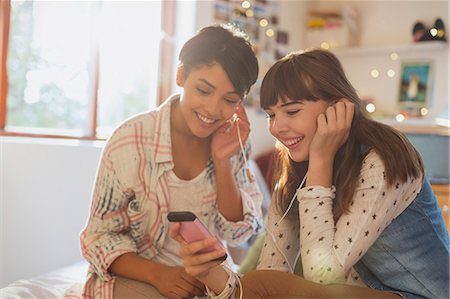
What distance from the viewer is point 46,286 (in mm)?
1296

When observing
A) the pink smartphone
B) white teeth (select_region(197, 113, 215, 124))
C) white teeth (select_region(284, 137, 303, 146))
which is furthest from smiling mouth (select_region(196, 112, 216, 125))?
the pink smartphone

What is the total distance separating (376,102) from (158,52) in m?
1.52

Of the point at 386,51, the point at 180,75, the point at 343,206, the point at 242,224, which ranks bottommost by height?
the point at 242,224

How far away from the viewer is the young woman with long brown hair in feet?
2.97

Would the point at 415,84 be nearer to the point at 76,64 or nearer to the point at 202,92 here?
→ the point at 76,64

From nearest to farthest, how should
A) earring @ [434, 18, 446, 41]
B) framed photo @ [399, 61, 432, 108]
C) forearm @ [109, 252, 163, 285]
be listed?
forearm @ [109, 252, 163, 285] → earring @ [434, 18, 446, 41] → framed photo @ [399, 61, 432, 108]

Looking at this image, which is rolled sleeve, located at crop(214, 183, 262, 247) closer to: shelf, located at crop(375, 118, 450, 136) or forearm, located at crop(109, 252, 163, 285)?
forearm, located at crop(109, 252, 163, 285)

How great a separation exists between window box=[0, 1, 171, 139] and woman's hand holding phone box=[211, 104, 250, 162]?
3.91 feet

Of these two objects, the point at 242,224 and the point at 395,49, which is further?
the point at 395,49

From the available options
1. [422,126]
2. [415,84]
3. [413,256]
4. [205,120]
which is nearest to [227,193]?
[205,120]

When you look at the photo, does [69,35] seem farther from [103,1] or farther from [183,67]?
[183,67]

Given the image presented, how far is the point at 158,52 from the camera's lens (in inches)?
111

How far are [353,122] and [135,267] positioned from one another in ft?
1.84

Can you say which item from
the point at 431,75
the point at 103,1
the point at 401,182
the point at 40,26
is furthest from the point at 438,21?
the point at 401,182
